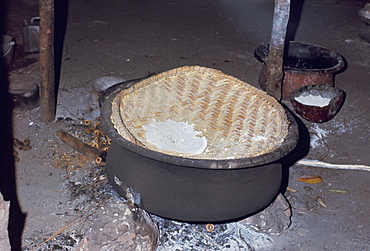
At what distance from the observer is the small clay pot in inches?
201

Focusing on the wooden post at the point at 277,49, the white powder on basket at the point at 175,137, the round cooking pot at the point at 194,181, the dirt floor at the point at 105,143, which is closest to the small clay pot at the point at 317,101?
the dirt floor at the point at 105,143

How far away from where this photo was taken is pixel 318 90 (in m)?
5.41

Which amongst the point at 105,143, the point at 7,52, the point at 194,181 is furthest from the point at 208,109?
the point at 7,52

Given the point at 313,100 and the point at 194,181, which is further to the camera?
the point at 313,100

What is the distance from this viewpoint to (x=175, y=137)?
141 inches

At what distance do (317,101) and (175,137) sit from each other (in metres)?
2.47

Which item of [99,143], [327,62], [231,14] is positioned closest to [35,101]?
[99,143]

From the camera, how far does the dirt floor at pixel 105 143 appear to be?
140 inches

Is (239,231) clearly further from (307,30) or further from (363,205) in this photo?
(307,30)

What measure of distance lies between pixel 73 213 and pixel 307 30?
19.4ft

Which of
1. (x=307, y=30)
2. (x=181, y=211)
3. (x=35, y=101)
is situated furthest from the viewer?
(x=307, y=30)

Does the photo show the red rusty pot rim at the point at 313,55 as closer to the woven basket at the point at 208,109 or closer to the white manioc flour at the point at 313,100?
the white manioc flour at the point at 313,100

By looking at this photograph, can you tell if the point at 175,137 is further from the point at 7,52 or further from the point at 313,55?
the point at 7,52

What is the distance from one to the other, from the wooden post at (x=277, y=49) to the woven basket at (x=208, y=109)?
4.76ft
